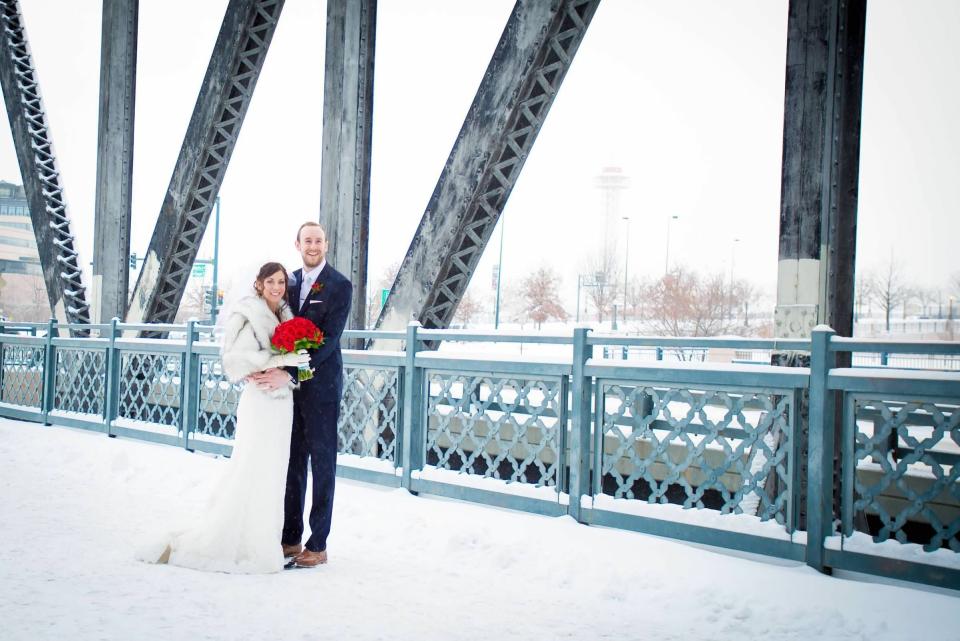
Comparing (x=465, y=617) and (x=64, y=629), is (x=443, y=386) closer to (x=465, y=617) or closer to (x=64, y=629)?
(x=465, y=617)

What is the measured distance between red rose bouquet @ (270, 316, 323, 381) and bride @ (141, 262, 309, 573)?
0.06m

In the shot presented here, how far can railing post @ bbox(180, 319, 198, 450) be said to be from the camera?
383 inches

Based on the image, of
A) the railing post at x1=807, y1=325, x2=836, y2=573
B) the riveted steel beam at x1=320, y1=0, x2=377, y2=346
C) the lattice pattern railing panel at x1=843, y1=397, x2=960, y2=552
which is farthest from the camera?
the riveted steel beam at x1=320, y1=0, x2=377, y2=346

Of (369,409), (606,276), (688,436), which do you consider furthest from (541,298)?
(688,436)

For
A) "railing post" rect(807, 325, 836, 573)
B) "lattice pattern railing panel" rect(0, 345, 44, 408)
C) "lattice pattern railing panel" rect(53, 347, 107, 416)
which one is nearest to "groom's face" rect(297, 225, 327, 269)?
"railing post" rect(807, 325, 836, 573)

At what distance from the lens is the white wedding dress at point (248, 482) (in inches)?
195

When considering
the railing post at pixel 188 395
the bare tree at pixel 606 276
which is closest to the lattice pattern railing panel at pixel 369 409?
the railing post at pixel 188 395

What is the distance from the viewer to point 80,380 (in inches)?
474

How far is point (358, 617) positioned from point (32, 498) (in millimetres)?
4328

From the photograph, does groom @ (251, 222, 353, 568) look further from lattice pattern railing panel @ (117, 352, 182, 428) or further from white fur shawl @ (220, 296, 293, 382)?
lattice pattern railing panel @ (117, 352, 182, 428)

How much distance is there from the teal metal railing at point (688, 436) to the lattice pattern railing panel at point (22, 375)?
13.8ft

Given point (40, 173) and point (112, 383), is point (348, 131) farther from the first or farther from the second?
point (40, 173)

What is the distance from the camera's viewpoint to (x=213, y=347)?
949 centimetres

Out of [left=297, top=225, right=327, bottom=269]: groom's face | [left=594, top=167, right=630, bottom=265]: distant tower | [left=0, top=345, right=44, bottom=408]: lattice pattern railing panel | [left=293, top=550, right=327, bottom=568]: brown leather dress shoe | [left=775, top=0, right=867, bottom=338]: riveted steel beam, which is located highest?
[left=594, top=167, right=630, bottom=265]: distant tower
